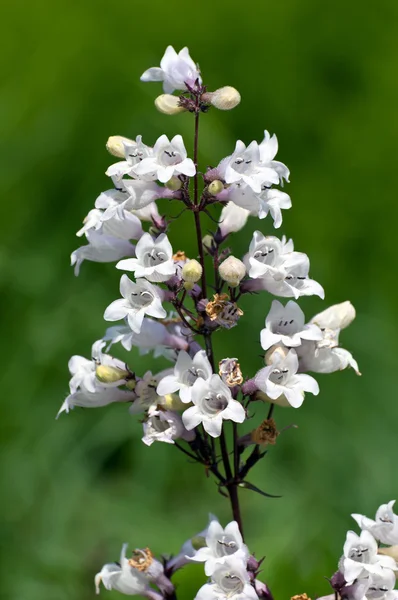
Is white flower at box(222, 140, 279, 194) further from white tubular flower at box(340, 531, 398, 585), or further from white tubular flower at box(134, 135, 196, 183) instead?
white tubular flower at box(340, 531, 398, 585)

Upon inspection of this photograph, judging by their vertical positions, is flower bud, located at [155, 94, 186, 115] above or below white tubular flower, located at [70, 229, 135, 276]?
above

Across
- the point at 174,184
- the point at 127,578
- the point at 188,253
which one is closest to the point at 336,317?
the point at 174,184

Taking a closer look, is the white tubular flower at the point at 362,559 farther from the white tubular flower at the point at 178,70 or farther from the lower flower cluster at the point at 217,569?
the white tubular flower at the point at 178,70

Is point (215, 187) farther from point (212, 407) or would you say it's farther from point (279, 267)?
point (212, 407)

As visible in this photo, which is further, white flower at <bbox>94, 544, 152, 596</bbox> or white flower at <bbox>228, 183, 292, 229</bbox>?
white flower at <bbox>94, 544, 152, 596</bbox>

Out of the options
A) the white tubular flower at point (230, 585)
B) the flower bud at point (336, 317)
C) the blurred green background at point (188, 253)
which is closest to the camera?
the white tubular flower at point (230, 585)

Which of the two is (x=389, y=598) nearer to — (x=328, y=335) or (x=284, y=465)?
(x=328, y=335)

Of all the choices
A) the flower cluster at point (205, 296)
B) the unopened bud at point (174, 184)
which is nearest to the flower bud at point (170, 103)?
the flower cluster at point (205, 296)

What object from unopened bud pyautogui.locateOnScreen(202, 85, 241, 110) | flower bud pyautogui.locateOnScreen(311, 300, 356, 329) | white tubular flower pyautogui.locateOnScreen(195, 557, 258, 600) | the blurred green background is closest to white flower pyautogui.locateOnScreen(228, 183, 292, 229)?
unopened bud pyautogui.locateOnScreen(202, 85, 241, 110)
